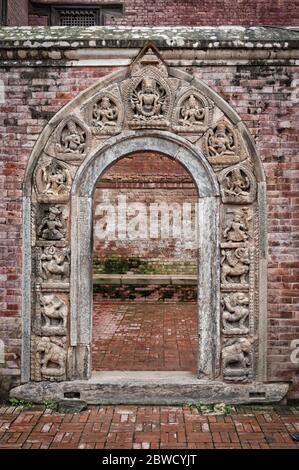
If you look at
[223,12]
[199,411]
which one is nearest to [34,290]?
[199,411]

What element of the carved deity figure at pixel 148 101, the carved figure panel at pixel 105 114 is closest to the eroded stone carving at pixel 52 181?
the carved figure panel at pixel 105 114

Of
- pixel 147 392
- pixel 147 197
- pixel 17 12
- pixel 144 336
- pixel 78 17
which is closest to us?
pixel 147 392

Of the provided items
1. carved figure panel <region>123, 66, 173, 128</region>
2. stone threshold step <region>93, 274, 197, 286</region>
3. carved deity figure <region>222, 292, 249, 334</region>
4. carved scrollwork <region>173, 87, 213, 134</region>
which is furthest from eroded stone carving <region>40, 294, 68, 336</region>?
stone threshold step <region>93, 274, 197, 286</region>

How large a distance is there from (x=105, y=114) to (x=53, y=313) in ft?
7.62

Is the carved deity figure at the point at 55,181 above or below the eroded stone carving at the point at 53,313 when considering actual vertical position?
above

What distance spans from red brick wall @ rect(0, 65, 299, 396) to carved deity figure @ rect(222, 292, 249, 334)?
282 mm

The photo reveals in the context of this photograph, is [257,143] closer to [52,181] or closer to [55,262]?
[52,181]

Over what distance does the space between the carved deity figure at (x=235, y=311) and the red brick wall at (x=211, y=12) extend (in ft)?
21.7

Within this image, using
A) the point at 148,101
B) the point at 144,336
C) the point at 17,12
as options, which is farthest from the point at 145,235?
the point at 148,101

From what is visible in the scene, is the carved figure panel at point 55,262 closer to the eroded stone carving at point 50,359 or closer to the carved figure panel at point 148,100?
the eroded stone carving at point 50,359

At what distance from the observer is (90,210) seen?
16.6 ft

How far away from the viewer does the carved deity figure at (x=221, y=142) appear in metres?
4.99

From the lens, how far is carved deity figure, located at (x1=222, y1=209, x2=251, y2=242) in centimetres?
498
